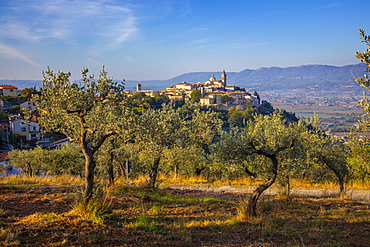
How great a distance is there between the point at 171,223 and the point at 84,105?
4.90m

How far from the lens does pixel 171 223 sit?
30.7ft

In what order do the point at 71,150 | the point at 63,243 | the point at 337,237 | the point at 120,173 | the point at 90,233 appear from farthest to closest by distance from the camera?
1. the point at 71,150
2. the point at 120,173
3. the point at 337,237
4. the point at 90,233
5. the point at 63,243

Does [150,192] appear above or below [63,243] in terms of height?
below

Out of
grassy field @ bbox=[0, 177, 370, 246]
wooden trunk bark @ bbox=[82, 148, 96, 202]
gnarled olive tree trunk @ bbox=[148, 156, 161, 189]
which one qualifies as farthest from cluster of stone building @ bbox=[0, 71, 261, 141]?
wooden trunk bark @ bbox=[82, 148, 96, 202]

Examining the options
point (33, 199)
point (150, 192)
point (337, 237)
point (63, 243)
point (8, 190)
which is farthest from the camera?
point (150, 192)

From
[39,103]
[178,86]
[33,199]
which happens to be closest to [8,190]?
[33,199]

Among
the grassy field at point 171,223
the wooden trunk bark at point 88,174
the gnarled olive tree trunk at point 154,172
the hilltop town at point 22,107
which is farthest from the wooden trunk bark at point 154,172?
the hilltop town at point 22,107

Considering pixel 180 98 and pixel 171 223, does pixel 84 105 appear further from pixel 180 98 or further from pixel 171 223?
pixel 180 98

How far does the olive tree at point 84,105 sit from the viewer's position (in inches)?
353

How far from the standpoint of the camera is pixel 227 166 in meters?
9.83

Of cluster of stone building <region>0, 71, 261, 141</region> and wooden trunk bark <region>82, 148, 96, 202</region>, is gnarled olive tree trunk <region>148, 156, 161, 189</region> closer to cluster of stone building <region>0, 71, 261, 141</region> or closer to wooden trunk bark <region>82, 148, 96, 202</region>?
wooden trunk bark <region>82, 148, 96, 202</region>

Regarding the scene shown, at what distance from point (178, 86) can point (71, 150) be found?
6567 inches

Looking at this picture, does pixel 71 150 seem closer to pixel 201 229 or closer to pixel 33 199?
pixel 33 199

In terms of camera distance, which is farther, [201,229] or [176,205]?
[176,205]
